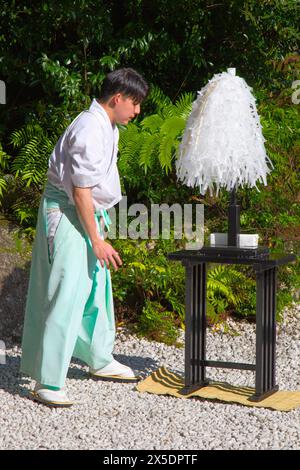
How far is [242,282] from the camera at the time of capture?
775 centimetres

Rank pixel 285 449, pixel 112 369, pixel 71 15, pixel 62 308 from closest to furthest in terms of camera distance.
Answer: pixel 285 449, pixel 62 308, pixel 112 369, pixel 71 15

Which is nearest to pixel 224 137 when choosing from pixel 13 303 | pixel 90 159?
pixel 90 159

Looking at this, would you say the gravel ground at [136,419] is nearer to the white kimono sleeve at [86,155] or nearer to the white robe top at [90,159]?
the white robe top at [90,159]

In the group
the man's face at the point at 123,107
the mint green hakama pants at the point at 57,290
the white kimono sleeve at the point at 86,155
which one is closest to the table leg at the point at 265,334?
the mint green hakama pants at the point at 57,290

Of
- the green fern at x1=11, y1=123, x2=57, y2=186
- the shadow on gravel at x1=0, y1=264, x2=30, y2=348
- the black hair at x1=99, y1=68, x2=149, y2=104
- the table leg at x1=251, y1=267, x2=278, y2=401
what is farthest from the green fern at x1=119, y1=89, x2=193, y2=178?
the table leg at x1=251, y1=267, x2=278, y2=401

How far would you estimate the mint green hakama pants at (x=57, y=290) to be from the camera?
5289 mm

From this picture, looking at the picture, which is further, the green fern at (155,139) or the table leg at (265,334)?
the green fern at (155,139)

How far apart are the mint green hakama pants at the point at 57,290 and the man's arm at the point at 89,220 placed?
5.4 inches

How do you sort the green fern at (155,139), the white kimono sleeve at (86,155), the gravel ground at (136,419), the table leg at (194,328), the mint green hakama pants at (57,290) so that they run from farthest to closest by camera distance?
the green fern at (155,139) < the table leg at (194,328) < the mint green hakama pants at (57,290) < the white kimono sleeve at (86,155) < the gravel ground at (136,419)

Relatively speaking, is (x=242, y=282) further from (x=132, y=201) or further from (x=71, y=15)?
(x=71, y=15)

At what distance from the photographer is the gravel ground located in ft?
15.2

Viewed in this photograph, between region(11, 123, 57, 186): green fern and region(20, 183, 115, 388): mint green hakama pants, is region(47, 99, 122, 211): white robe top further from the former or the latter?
region(11, 123, 57, 186): green fern

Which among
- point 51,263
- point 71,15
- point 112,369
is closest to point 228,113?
point 51,263

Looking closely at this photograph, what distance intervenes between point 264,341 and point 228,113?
1361 millimetres
